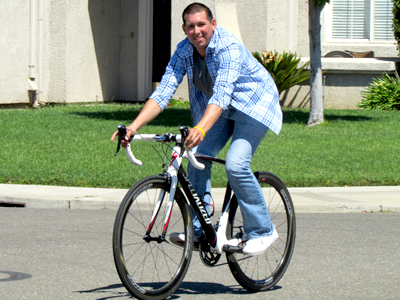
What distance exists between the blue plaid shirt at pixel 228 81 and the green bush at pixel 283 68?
12560 mm

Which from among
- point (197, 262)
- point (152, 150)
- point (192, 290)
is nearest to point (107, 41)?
point (152, 150)

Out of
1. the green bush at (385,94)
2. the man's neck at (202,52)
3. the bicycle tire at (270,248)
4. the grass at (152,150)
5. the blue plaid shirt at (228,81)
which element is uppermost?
the green bush at (385,94)

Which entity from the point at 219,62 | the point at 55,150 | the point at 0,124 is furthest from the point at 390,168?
the point at 0,124

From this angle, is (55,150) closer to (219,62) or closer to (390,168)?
(390,168)

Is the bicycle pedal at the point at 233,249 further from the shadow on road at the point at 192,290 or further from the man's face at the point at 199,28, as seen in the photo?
the man's face at the point at 199,28

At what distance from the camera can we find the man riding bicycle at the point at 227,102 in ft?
13.7

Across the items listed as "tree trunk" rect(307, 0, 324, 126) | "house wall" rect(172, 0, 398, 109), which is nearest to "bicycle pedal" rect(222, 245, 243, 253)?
"tree trunk" rect(307, 0, 324, 126)

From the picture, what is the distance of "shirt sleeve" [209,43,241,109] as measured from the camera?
13.4 ft

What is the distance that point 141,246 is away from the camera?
4305 millimetres

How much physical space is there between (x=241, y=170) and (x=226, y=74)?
2.12ft

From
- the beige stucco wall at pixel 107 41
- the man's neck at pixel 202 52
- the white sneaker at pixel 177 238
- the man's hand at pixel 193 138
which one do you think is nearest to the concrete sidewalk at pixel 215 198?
the white sneaker at pixel 177 238

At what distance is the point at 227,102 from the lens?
13.5ft

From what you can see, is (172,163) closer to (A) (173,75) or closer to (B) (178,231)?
(B) (178,231)

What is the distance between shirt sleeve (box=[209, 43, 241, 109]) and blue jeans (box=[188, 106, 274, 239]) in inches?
13.2
